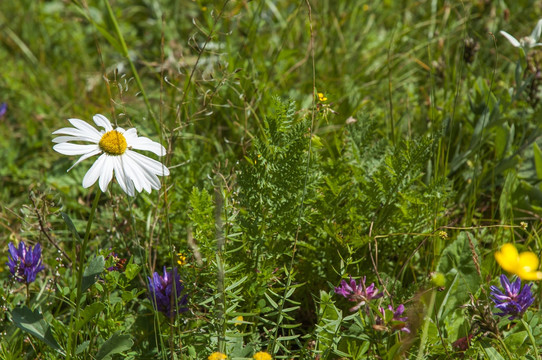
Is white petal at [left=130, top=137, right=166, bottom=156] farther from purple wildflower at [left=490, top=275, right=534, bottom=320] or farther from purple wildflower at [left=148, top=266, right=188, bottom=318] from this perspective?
purple wildflower at [left=490, top=275, right=534, bottom=320]

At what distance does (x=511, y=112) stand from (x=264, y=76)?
110 centimetres

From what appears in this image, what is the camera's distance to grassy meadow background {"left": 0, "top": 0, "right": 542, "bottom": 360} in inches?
56.7

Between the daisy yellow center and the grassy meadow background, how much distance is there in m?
0.17

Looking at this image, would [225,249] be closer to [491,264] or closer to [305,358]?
[305,358]

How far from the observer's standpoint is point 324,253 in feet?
5.66

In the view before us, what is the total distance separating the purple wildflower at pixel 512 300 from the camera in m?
1.43

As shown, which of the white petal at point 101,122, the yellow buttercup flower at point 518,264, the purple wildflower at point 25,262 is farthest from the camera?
the purple wildflower at point 25,262

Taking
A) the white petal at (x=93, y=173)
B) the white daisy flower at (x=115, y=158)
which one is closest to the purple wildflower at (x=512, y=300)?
the white daisy flower at (x=115, y=158)

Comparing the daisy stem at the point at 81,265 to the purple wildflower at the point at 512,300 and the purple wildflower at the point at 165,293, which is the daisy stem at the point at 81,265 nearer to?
the purple wildflower at the point at 165,293

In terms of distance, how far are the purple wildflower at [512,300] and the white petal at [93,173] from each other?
3.56 feet

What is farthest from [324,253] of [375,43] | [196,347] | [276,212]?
[375,43]

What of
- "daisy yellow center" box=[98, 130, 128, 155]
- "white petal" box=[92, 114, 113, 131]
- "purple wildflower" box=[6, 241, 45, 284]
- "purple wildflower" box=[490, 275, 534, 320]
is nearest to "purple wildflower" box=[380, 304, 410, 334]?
"purple wildflower" box=[490, 275, 534, 320]

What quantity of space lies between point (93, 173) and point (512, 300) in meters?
1.14

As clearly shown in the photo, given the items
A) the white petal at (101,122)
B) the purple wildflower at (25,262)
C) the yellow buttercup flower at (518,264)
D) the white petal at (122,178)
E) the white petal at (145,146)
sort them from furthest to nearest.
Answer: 1. the purple wildflower at (25,262)
2. the white petal at (101,122)
3. the white petal at (145,146)
4. the white petal at (122,178)
5. the yellow buttercup flower at (518,264)
